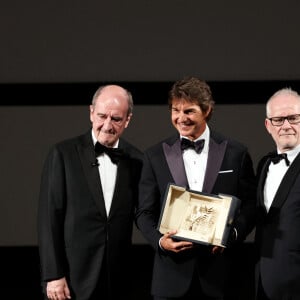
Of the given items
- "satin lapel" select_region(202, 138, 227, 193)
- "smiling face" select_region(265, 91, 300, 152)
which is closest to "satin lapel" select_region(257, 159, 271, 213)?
"smiling face" select_region(265, 91, 300, 152)

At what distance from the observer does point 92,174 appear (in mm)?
2924

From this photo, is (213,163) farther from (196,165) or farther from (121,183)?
(121,183)

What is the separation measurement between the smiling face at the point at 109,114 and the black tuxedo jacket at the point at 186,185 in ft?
0.67

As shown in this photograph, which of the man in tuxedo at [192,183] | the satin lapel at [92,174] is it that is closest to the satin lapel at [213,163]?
the man in tuxedo at [192,183]

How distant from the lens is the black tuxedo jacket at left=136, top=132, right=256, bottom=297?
2697 mm

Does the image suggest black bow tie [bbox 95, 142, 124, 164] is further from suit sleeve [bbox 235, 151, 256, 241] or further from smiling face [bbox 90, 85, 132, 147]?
suit sleeve [bbox 235, 151, 256, 241]

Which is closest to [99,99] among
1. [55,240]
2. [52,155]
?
[52,155]

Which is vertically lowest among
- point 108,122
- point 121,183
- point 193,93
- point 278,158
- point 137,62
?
point 121,183

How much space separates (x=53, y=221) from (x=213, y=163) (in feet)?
2.44

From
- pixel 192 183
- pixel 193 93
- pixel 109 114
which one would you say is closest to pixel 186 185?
pixel 192 183

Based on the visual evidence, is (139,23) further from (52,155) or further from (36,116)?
(52,155)

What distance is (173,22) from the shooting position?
16.1 feet

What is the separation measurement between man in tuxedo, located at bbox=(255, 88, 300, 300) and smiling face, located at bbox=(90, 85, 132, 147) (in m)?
0.65

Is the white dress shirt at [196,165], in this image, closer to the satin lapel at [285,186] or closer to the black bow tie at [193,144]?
the black bow tie at [193,144]
